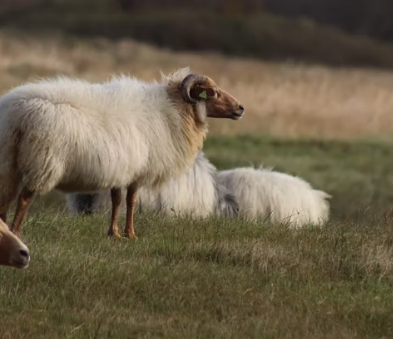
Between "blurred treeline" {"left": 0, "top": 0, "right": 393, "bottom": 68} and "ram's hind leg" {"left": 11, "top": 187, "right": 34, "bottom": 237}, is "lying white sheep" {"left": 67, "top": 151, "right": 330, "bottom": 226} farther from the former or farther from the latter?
"blurred treeline" {"left": 0, "top": 0, "right": 393, "bottom": 68}

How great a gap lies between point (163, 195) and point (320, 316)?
482cm

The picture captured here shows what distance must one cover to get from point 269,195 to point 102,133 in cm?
454

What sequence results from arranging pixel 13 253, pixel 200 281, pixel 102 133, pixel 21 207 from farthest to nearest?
pixel 102 133, pixel 21 207, pixel 200 281, pixel 13 253

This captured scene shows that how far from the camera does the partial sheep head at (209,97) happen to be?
8398 mm

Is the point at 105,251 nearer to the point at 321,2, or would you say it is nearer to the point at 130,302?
the point at 130,302

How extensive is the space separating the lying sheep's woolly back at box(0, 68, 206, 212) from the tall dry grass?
45.9 ft

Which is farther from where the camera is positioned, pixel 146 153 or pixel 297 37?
pixel 297 37

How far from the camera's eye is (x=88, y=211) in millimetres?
10500

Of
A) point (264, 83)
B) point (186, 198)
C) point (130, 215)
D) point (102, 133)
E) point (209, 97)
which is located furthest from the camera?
point (264, 83)

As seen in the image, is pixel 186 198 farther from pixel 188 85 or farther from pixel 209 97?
pixel 188 85

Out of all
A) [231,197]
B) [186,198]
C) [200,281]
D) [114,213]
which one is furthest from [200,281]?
[231,197]

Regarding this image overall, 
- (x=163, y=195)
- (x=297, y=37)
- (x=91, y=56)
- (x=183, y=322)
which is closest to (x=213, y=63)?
(x=91, y=56)

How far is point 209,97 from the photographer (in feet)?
28.2

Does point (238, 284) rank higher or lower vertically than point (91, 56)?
higher
